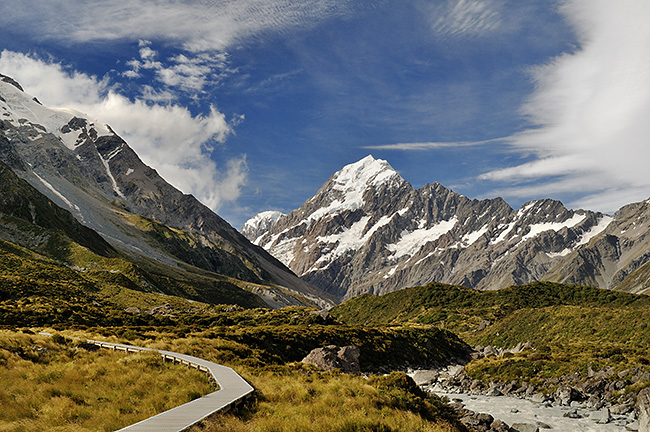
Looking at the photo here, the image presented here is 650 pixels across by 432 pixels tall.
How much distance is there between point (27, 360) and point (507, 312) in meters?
106

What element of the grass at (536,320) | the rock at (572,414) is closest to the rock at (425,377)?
the grass at (536,320)

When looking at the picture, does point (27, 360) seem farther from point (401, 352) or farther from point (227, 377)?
point (401, 352)

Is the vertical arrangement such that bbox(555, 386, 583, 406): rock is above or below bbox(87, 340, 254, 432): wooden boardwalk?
below

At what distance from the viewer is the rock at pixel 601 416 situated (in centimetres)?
3647

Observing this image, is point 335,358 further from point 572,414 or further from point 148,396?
point 148,396

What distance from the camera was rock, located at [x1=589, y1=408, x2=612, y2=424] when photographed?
120 feet

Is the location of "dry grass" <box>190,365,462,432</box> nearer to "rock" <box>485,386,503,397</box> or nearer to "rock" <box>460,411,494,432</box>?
"rock" <box>460,411,494,432</box>

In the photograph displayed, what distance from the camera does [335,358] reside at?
4972 centimetres

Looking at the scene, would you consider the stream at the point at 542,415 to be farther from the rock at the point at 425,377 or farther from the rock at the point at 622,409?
the rock at the point at 425,377

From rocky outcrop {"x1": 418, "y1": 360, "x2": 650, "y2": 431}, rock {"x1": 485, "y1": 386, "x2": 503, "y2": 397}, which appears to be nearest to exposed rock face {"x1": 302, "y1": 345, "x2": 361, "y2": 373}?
rocky outcrop {"x1": 418, "y1": 360, "x2": 650, "y2": 431}

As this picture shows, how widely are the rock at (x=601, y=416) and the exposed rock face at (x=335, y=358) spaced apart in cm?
2414

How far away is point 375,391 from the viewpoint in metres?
22.5

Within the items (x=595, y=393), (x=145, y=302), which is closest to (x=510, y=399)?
(x=595, y=393)

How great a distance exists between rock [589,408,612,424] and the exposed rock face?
79.2 ft
